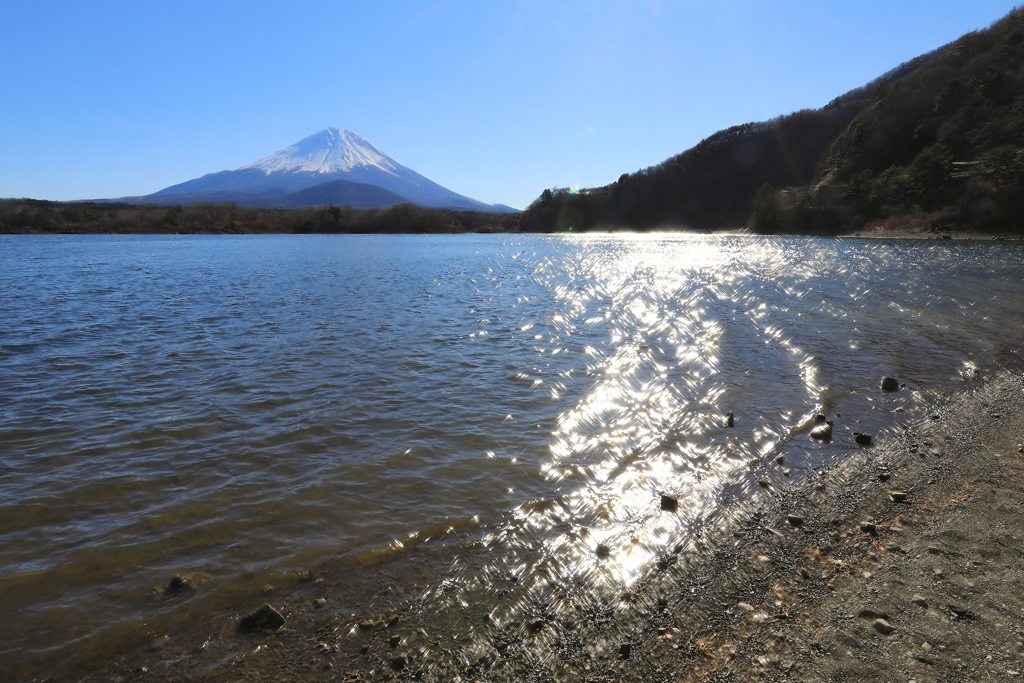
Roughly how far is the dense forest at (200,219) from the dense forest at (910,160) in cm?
8942

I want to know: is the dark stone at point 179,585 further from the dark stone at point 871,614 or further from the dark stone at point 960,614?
the dark stone at point 960,614

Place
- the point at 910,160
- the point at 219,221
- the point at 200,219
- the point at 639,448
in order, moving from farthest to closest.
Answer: the point at 200,219
the point at 219,221
the point at 910,160
the point at 639,448

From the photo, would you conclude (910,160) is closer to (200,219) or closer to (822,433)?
(822,433)

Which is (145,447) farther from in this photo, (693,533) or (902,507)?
Answer: (902,507)

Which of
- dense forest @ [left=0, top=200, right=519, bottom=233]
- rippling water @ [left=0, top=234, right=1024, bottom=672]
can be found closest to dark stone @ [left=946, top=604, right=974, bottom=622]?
rippling water @ [left=0, top=234, right=1024, bottom=672]

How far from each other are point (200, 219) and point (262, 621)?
17214cm

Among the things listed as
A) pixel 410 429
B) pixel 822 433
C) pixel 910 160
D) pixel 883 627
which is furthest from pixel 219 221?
pixel 883 627

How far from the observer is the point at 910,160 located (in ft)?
283

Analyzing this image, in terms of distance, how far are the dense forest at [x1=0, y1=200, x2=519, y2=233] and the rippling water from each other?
440 ft

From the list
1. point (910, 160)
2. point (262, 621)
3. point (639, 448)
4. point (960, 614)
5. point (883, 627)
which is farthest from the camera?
point (910, 160)

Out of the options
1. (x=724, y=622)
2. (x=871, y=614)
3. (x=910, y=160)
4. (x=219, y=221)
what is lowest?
(x=724, y=622)

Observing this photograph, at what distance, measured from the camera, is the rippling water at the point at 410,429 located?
569 centimetres

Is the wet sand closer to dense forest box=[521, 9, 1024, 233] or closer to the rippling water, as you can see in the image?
the rippling water

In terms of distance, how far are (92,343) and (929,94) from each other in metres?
127
